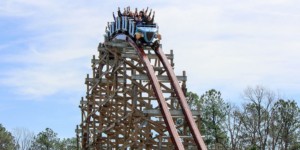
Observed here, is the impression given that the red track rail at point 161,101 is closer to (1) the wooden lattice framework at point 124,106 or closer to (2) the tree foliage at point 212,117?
(1) the wooden lattice framework at point 124,106

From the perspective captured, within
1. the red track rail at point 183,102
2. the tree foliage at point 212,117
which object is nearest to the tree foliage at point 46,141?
the tree foliage at point 212,117

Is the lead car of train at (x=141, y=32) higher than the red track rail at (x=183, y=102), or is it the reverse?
the lead car of train at (x=141, y=32)

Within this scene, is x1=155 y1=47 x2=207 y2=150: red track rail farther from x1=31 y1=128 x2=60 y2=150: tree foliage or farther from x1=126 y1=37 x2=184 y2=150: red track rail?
x1=31 y1=128 x2=60 y2=150: tree foliage

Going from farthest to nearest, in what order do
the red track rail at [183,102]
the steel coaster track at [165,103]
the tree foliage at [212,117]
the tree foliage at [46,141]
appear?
the tree foliage at [46,141]
the tree foliage at [212,117]
the red track rail at [183,102]
the steel coaster track at [165,103]

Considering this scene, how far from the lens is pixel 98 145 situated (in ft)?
90.4

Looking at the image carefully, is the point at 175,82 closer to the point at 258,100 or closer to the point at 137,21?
the point at 137,21

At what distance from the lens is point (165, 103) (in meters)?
22.3

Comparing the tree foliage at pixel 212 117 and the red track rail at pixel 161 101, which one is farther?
the tree foliage at pixel 212 117

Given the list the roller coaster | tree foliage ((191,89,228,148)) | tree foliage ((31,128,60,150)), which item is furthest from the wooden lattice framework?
tree foliage ((31,128,60,150))

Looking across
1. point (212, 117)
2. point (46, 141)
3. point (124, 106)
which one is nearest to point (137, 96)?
point (124, 106)

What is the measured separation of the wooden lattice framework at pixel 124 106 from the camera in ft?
77.4

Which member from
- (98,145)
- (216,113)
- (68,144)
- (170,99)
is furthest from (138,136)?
(68,144)

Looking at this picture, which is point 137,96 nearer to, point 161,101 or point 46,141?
point 161,101

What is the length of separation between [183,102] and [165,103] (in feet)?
2.42
